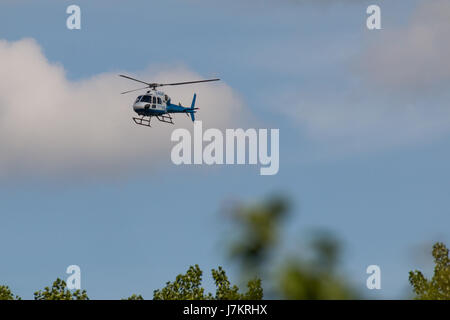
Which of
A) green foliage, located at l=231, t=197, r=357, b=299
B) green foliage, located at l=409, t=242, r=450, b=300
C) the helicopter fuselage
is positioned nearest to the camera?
green foliage, located at l=231, t=197, r=357, b=299

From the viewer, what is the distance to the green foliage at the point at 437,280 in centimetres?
5522

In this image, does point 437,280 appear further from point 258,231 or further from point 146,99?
point 258,231

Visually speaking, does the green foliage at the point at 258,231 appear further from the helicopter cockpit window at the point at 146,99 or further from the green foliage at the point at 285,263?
the helicopter cockpit window at the point at 146,99

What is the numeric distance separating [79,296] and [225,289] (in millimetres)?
14667

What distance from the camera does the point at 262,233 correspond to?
1112 centimetres

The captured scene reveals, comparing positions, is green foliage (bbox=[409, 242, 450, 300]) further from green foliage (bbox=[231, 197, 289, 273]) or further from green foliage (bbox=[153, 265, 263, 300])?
green foliage (bbox=[231, 197, 289, 273])

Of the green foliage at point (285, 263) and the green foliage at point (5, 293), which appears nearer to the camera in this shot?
the green foliage at point (285, 263)

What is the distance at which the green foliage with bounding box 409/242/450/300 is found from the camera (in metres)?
55.2

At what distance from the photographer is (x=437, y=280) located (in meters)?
59.5

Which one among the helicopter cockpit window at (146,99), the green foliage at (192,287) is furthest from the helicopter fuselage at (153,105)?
the green foliage at (192,287)

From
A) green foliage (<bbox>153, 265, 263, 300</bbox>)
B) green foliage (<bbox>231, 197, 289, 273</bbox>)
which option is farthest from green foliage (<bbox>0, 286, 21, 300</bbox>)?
green foliage (<bbox>231, 197, 289, 273</bbox>)
